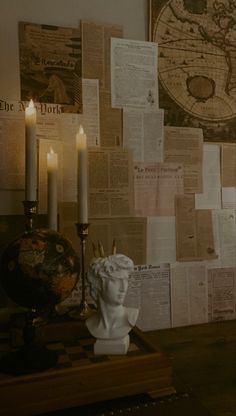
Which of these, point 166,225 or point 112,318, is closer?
point 112,318

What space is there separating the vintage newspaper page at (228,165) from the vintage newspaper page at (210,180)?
0.01 metres

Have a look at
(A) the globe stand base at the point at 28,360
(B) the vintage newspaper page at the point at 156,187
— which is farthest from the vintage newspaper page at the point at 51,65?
(A) the globe stand base at the point at 28,360

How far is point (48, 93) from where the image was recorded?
3.23ft

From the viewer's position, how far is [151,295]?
1068 millimetres

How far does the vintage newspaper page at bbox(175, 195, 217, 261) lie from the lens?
1094 mm

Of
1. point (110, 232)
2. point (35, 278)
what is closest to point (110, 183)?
point (110, 232)

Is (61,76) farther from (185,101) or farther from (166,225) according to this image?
(166,225)

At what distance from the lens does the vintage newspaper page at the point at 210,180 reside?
3.66ft

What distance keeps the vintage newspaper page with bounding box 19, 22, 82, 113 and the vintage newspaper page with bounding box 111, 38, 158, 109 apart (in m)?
0.10

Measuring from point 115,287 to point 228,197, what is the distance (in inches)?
22.3

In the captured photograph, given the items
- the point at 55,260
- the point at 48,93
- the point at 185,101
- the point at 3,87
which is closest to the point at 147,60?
the point at 185,101

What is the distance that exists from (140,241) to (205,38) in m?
0.60

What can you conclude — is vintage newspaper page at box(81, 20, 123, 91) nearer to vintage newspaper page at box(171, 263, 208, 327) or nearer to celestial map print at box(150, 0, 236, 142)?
celestial map print at box(150, 0, 236, 142)

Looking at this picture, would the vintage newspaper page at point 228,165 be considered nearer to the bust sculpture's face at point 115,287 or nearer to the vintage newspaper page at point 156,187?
the vintage newspaper page at point 156,187
